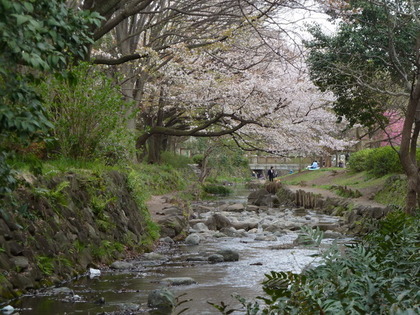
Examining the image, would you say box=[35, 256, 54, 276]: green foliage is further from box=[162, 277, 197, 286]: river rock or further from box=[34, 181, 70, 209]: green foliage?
box=[162, 277, 197, 286]: river rock

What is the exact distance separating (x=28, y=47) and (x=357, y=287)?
2536mm

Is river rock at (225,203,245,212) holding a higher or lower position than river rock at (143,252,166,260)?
higher

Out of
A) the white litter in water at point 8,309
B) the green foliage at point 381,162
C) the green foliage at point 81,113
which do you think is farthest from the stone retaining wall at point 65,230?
the green foliage at point 381,162

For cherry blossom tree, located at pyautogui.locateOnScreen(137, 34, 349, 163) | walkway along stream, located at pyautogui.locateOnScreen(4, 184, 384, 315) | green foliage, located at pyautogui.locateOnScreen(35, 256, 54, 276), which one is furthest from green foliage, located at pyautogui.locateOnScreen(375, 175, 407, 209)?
green foliage, located at pyautogui.locateOnScreen(35, 256, 54, 276)

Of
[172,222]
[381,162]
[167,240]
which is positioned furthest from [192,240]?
[381,162]

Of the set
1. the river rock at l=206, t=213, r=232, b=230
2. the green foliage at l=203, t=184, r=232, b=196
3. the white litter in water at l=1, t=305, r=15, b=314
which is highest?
the green foliage at l=203, t=184, r=232, b=196

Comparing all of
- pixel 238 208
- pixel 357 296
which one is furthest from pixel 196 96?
pixel 357 296

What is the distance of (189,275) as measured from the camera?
28.6 feet

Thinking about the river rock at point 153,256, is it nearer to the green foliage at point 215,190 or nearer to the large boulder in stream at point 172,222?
the large boulder in stream at point 172,222

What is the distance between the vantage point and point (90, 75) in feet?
37.2

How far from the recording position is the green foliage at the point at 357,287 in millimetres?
3271

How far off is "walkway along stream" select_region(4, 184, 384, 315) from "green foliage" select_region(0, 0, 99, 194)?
1.48 meters

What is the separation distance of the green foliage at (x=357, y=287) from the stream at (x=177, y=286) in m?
0.26

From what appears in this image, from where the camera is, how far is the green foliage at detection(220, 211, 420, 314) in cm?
327
